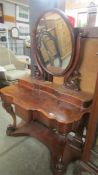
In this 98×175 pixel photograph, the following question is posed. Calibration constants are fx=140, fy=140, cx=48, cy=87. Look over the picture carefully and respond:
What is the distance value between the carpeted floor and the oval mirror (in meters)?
0.92

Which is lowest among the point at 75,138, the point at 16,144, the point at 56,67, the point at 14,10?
the point at 16,144

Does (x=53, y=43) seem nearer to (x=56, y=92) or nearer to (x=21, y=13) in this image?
(x=56, y=92)

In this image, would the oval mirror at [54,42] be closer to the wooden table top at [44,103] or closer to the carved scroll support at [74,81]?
the carved scroll support at [74,81]

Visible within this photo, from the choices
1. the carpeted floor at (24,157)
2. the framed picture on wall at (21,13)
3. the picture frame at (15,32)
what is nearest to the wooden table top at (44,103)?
the carpeted floor at (24,157)

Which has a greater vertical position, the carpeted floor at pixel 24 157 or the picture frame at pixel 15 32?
the picture frame at pixel 15 32

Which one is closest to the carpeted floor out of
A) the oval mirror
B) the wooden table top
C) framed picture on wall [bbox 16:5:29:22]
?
the wooden table top

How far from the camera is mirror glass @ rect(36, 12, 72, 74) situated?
121 centimetres

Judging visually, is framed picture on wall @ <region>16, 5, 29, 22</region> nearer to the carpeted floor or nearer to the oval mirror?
the oval mirror

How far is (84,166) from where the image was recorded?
1.14 meters

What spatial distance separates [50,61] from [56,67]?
10 centimetres

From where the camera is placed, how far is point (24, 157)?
4.99 ft

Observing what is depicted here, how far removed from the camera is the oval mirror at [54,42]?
3.90 feet

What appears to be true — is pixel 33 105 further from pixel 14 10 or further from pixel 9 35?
pixel 14 10

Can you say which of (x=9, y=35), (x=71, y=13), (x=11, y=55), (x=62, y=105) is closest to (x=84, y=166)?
(x=62, y=105)
